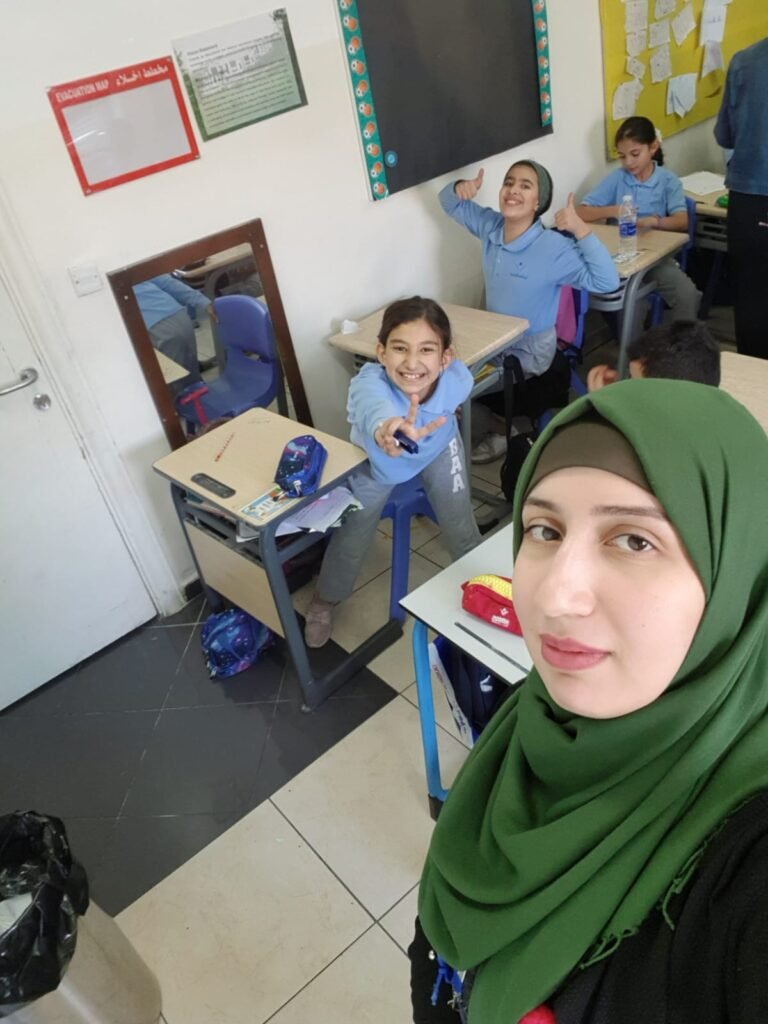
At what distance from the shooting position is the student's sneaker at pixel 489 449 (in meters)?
3.13

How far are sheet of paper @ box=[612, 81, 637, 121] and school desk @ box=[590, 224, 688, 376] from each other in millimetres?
681

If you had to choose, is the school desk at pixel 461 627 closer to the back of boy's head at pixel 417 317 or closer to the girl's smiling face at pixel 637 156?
the back of boy's head at pixel 417 317

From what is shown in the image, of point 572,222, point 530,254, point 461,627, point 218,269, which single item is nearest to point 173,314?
point 218,269

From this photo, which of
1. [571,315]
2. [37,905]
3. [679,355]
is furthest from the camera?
[571,315]

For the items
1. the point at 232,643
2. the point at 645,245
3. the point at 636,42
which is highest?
the point at 636,42

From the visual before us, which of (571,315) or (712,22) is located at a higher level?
(712,22)

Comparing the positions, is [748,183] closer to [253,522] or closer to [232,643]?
[253,522]

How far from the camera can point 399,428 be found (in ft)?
6.51

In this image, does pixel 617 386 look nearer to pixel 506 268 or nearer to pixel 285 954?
pixel 285 954

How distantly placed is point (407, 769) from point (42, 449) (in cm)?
139

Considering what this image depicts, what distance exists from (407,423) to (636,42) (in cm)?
241

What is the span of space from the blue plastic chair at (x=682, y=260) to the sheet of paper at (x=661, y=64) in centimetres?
65

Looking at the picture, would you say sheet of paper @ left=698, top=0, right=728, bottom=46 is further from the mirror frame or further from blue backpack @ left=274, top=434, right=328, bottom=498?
blue backpack @ left=274, top=434, right=328, bottom=498

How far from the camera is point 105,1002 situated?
4.49 ft
